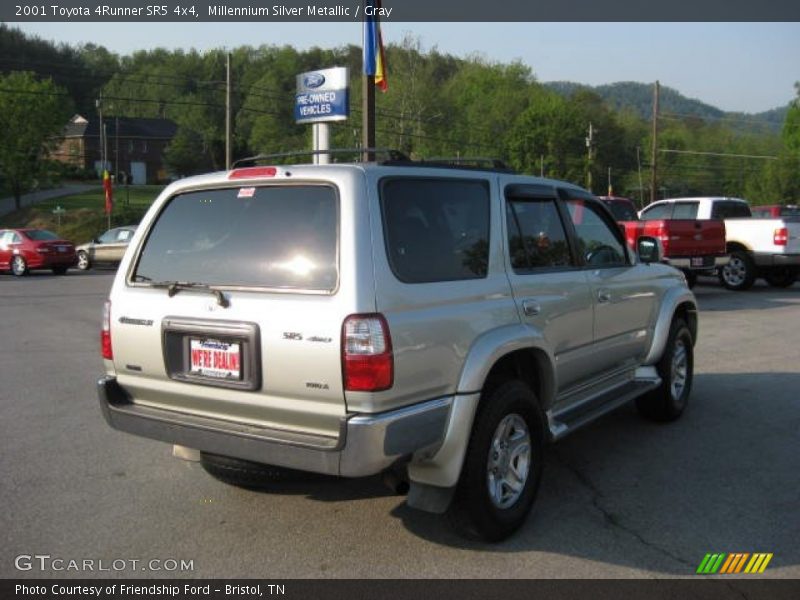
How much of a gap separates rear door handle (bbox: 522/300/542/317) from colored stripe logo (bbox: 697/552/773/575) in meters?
1.49

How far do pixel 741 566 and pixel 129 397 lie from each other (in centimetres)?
322

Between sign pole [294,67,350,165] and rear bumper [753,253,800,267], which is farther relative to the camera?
sign pole [294,67,350,165]

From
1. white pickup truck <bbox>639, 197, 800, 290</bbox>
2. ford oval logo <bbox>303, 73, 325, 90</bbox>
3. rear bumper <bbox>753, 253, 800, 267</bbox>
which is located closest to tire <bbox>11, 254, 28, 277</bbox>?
ford oval logo <bbox>303, 73, 325, 90</bbox>

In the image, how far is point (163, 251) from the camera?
157 inches

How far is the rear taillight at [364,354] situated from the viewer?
3.15m

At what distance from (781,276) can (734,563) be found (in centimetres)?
1566

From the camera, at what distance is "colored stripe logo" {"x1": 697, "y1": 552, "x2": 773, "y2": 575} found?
3.46m

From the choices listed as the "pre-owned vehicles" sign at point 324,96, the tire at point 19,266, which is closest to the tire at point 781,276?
the "pre-owned vehicles" sign at point 324,96

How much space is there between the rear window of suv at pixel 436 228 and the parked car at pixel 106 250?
22.6 meters

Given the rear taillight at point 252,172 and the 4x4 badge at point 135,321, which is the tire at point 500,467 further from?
the 4x4 badge at point 135,321

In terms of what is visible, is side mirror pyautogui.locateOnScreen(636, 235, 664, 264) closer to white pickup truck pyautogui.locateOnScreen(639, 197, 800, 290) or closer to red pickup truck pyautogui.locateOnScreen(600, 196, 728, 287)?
red pickup truck pyautogui.locateOnScreen(600, 196, 728, 287)

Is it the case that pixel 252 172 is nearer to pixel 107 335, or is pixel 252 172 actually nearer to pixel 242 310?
pixel 242 310

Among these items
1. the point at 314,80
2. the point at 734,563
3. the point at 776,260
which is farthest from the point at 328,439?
the point at 314,80

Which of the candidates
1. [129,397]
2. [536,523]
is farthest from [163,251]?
[536,523]
